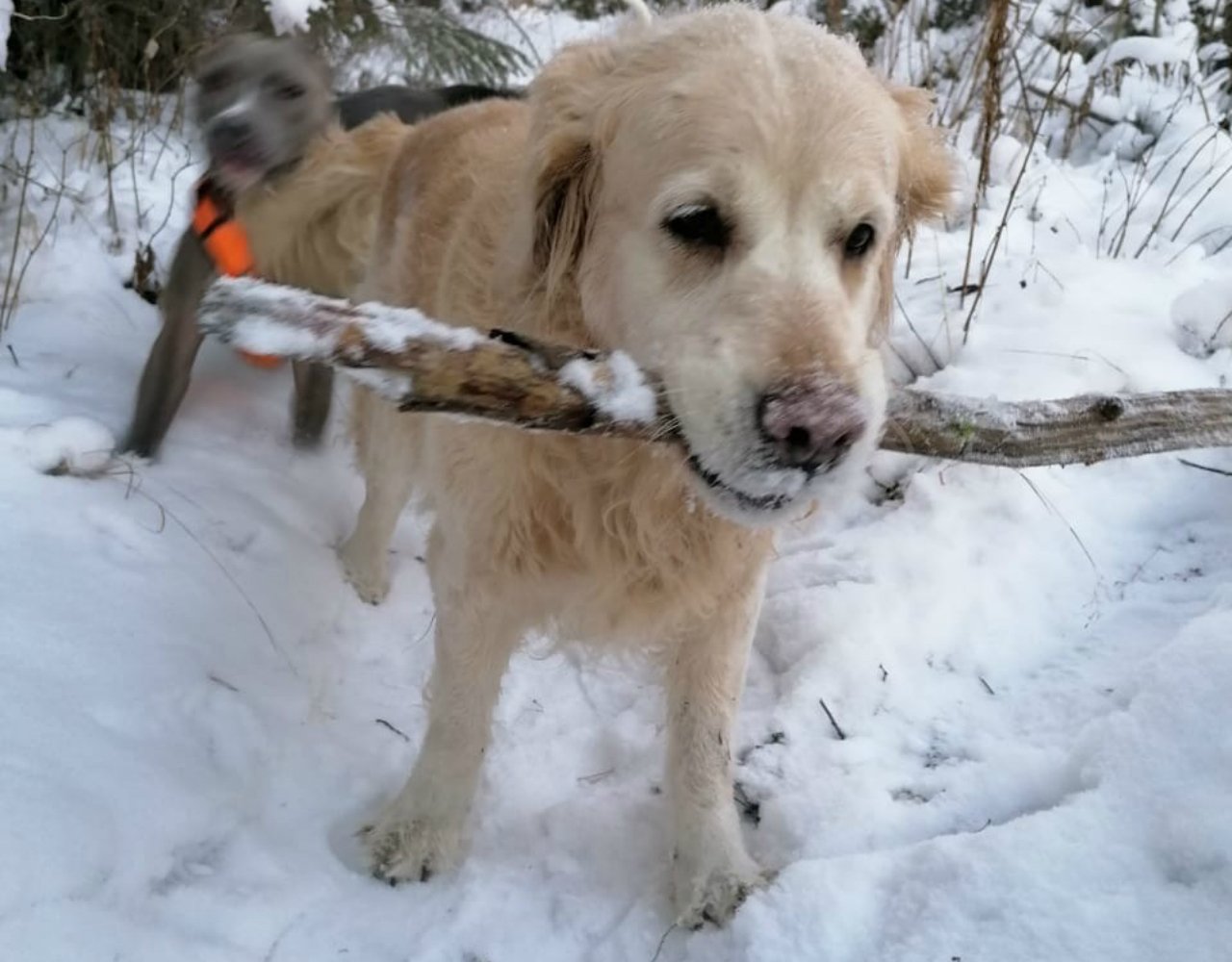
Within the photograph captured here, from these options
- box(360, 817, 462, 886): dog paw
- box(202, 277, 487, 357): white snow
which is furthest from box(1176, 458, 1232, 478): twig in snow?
box(202, 277, 487, 357): white snow

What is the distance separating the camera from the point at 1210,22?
22.0 ft

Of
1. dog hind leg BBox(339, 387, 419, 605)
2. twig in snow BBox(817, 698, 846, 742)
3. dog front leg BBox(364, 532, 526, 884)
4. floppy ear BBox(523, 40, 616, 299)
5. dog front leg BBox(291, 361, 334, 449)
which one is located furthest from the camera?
dog front leg BBox(291, 361, 334, 449)

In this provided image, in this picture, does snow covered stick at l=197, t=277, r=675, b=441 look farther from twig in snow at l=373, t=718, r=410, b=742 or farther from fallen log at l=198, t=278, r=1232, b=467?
twig in snow at l=373, t=718, r=410, b=742

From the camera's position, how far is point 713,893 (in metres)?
2.07

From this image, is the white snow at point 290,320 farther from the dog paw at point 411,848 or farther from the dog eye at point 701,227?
the dog paw at point 411,848

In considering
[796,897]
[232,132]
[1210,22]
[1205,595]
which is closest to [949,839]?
[796,897]

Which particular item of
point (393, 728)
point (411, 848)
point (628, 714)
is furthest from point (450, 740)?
point (628, 714)

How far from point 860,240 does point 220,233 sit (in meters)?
1.99

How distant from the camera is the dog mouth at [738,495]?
5.10 ft

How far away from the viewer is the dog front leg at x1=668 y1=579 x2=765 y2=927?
2.16 metres

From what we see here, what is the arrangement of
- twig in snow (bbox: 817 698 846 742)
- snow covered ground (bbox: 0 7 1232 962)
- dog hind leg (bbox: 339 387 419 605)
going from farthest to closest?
1. dog hind leg (bbox: 339 387 419 605)
2. twig in snow (bbox: 817 698 846 742)
3. snow covered ground (bbox: 0 7 1232 962)

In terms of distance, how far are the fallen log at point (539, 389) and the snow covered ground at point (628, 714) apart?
50cm

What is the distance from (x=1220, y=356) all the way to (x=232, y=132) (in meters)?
3.09

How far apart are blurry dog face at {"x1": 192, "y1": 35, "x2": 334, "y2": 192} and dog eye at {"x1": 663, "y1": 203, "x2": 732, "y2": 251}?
1840 millimetres
